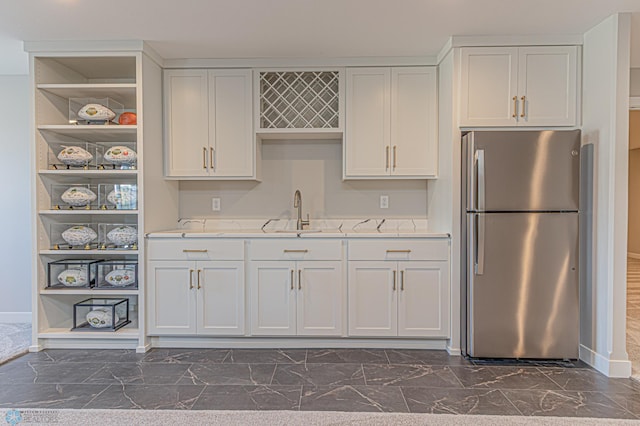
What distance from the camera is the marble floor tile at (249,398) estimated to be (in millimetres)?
2248

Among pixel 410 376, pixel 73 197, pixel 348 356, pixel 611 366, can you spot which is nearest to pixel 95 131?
pixel 73 197

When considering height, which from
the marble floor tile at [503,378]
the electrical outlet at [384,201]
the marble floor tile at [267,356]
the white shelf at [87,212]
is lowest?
the marble floor tile at [267,356]

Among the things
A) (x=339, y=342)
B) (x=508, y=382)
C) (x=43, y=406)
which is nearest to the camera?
(x=43, y=406)

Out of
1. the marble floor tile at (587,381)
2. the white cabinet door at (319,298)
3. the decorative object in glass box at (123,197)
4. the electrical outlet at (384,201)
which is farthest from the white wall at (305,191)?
the marble floor tile at (587,381)

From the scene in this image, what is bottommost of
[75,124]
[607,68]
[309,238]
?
[309,238]

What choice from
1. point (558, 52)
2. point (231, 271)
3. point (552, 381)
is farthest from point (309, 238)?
point (558, 52)

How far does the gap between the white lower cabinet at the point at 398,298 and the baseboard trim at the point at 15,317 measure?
3.09 meters

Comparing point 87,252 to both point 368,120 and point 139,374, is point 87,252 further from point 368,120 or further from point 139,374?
point 368,120

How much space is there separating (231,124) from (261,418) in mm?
2287

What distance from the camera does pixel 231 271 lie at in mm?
3170

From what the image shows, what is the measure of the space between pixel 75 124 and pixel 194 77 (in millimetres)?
1017

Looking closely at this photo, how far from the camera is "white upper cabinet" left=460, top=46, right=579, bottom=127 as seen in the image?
9.79 feet

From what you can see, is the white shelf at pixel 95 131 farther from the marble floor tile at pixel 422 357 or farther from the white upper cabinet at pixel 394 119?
the marble floor tile at pixel 422 357

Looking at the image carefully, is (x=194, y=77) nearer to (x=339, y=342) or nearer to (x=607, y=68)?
(x=339, y=342)
